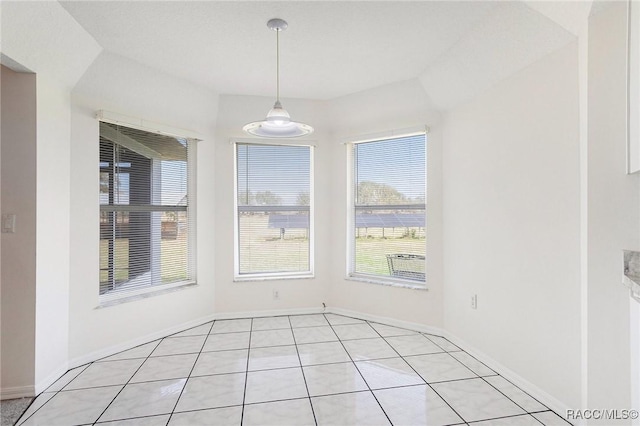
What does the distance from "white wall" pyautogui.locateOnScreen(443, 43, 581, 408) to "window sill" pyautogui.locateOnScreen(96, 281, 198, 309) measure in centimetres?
286

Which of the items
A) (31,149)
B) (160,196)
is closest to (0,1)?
(31,149)

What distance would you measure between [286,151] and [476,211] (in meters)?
2.31

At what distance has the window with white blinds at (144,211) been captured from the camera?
294 cm

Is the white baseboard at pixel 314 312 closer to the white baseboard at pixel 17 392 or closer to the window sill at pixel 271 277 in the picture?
the white baseboard at pixel 17 392

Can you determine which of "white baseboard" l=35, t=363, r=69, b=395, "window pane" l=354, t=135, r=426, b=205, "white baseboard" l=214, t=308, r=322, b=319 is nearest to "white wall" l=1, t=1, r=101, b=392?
"white baseboard" l=35, t=363, r=69, b=395

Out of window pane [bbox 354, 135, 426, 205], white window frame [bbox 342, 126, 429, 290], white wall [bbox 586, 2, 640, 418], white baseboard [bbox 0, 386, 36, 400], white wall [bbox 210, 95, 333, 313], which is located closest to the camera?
white wall [bbox 586, 2, 640, 418]

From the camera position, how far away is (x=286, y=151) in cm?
398

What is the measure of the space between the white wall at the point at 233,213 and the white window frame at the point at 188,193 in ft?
0.84

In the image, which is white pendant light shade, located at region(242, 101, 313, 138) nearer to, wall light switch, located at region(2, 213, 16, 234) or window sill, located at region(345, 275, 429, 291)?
wall light switch, located at region(2, 213, 16, 234)

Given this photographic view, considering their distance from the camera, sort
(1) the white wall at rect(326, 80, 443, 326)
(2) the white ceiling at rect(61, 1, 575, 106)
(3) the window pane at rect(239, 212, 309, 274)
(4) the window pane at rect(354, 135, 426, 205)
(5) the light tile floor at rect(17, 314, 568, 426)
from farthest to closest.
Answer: (3) the window pane at rect(239, 212, 309, 274) < (4) the window pane at rect(354, 135, 426, 205) < (1) the white wall at rect(326, 80, 443, 326) < (2) the white ceiling at rect(61, 1, 575, 106) < (5) the light tile floor at rect(17, 314, 568, 426)

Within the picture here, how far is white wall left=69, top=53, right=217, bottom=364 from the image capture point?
104 inches

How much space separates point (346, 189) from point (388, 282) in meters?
1.23

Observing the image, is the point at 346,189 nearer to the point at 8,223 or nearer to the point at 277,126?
the point at 277,126

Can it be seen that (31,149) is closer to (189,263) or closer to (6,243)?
(6,243)
